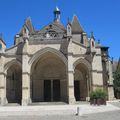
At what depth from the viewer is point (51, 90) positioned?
28.4 metres

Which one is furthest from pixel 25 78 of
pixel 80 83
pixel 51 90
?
pixel 80 83

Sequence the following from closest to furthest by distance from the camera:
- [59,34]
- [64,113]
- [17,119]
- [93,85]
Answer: [17,119] < [64,113] < [93,85] < [59,34]

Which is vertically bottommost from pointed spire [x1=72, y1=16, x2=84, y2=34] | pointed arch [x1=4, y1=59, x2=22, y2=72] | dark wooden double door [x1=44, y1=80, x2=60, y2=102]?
dark wooden double door [x1=44, y1=80, x2=60, y2=102]

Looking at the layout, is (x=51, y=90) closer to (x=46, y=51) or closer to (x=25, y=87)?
(x=25, y=87)

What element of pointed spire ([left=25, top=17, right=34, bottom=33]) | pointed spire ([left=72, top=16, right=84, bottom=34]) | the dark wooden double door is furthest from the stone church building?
pointed spire ([left=25, top=17, right=34, bottom=33])

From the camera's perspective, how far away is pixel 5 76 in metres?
26.0

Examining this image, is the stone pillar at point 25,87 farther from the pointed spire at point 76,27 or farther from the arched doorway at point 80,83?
the pointed spire at point 76,27

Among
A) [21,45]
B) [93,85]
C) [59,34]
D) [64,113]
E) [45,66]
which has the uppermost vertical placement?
[59,34]

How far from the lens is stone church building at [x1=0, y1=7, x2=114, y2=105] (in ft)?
82.9

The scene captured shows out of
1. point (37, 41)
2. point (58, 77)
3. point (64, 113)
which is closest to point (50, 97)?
point (58, 77)

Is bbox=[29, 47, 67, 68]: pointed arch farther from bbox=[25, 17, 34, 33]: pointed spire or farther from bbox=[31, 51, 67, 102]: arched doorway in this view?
bbox=[25, 17, 34, 33]: pointed spire

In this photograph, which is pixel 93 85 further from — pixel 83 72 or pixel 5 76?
pixel 5 76

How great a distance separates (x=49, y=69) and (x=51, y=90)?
8.10ft

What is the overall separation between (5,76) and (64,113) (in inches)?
466
